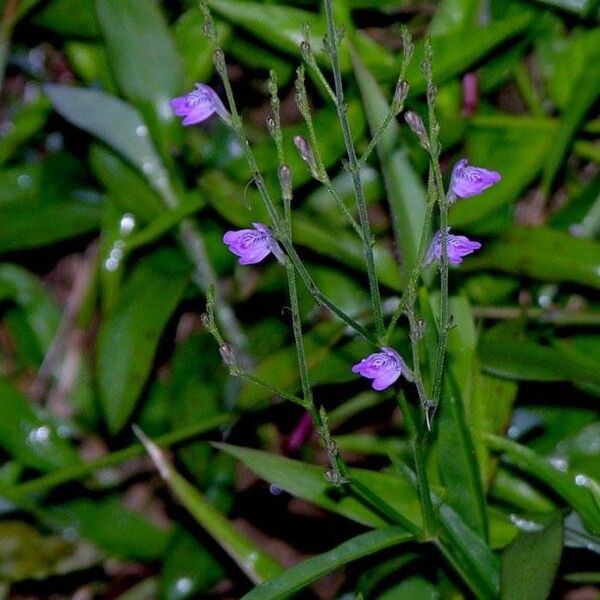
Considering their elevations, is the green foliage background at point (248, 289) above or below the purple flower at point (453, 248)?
below

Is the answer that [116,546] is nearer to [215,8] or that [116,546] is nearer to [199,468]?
[199,468]

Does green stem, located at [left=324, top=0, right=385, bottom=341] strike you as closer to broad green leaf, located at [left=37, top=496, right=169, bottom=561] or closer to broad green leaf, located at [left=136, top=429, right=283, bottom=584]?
broad green leaf, located at [left=136, top=429, right=283, bottom=584]

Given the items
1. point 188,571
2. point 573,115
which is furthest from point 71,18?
point 188,571

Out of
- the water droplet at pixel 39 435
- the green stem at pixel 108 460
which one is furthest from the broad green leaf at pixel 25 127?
the green stem at pixel 108 460

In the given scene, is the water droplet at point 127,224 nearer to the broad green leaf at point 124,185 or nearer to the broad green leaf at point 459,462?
the broad green leaf at point 124,185

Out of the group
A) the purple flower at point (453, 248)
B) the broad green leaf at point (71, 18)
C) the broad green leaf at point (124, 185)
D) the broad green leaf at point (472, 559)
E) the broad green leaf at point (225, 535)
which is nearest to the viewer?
the purple flower at point (453, 248)

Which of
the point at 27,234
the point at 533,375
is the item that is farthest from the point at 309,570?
the point at 27,234
